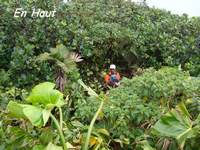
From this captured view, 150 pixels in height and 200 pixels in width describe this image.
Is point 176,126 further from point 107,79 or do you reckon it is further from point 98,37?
point 98,37

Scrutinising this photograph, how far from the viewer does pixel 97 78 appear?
774cm

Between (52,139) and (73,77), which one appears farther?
(73,77)

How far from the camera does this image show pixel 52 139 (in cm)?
446

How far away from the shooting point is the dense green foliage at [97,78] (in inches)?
177

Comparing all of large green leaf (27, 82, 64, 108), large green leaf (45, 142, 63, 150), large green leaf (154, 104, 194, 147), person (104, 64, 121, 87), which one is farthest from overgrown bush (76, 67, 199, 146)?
person (104, 64, 121, 87)

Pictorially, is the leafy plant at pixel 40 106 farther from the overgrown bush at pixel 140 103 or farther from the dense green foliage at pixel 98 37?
the dense green foliage at pixel 98 37

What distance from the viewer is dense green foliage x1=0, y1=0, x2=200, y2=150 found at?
14.8 feet

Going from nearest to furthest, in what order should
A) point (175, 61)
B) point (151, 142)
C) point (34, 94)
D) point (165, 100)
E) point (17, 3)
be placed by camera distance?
point (34, 94) → point (151, 142) → point (165, 100) → point (17, 3) → point (175, 61)

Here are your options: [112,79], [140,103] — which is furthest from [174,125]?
[112,79]

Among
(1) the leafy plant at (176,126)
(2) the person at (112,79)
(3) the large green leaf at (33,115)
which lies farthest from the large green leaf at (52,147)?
(2) the person at (112,79)

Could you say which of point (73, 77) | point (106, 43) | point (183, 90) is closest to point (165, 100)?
point (183, 90)

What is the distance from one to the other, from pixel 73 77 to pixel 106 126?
1991 mm

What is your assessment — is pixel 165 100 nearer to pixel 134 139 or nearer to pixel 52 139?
pixel 134 139

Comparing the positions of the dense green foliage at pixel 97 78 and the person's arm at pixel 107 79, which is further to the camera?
the person's arm at pixel 107 79
